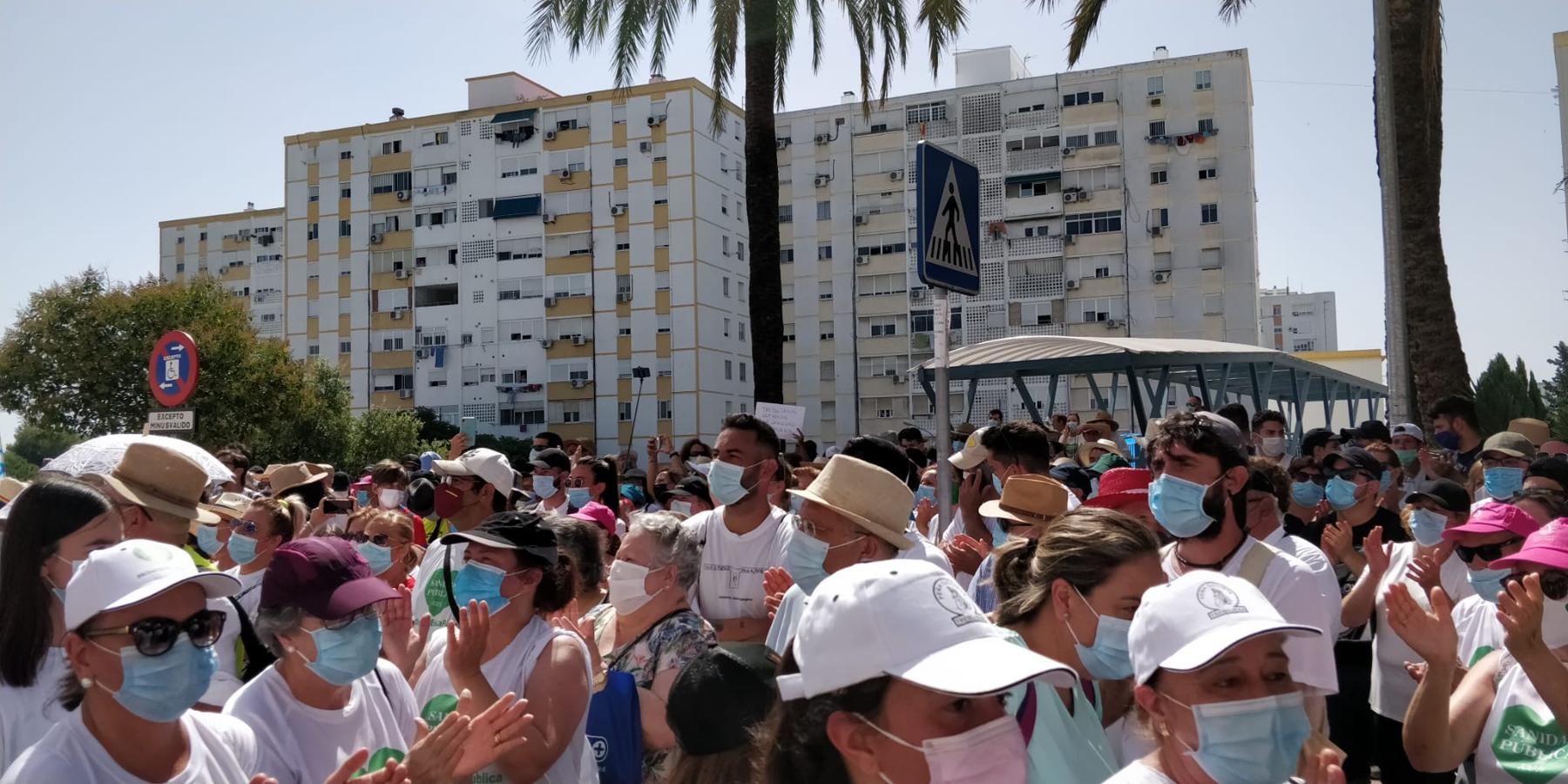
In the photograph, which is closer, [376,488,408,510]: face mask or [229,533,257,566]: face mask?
[229,533,257,566]: face mask

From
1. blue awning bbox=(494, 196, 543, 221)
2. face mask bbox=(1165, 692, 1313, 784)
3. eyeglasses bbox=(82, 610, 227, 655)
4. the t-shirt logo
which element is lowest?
face mask bbox=(1165, 692, 1313, 784)

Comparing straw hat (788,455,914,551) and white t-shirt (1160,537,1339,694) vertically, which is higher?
straw hat (788,455,914,551)

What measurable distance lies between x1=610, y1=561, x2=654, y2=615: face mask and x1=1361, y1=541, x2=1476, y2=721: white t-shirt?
3.25m

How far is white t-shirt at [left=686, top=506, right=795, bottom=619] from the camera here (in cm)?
584

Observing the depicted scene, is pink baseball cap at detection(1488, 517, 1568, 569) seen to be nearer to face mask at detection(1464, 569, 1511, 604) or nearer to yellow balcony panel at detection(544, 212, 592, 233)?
face mask at detection(1464, 569, 1511, 604)

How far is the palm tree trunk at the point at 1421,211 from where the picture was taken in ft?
38.9

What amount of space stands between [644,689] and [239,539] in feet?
9.52

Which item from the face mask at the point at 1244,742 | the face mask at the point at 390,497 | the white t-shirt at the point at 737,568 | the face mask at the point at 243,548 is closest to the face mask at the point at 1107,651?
the face mask at the point at 1244,742

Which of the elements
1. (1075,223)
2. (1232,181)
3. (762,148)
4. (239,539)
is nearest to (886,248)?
(1075,223)

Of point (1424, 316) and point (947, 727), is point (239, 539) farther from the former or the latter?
point (1424, 316)

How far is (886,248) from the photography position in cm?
6656

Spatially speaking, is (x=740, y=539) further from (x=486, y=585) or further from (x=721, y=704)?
(x=721, y=704)

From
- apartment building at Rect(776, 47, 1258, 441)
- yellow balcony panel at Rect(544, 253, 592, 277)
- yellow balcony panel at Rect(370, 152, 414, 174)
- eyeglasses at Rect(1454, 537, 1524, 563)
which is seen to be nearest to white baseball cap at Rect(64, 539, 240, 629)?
eyeglasses at Rect(1454, 537, 1524, 563)

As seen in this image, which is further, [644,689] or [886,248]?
[886,248]
